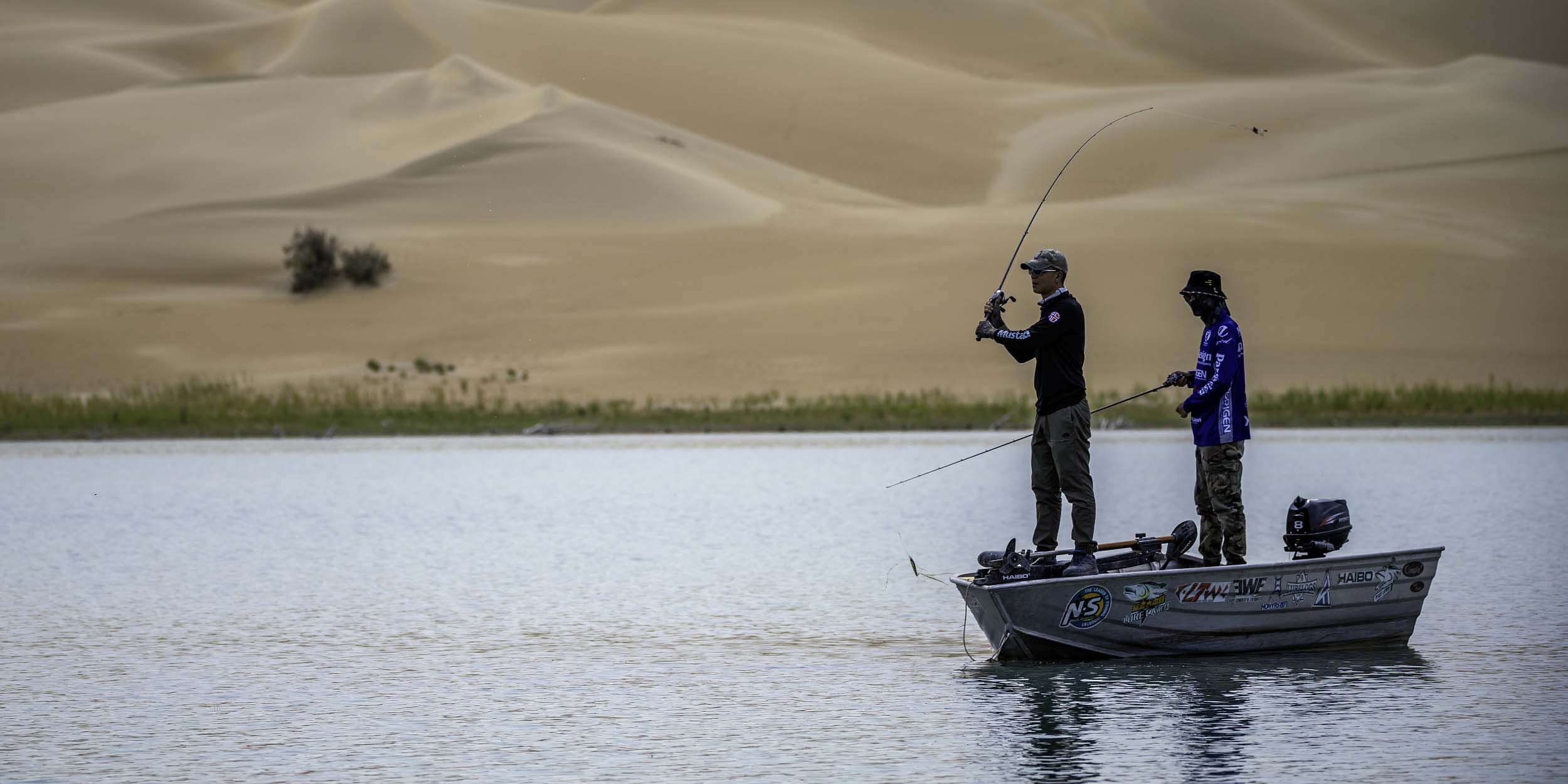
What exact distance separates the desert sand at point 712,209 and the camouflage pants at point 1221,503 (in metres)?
10.4

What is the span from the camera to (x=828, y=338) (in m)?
53.8

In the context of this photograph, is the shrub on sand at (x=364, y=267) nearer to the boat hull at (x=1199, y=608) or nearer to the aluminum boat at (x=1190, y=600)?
the aluminum boat at (x=1190, y=600)

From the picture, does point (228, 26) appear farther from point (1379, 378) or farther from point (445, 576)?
point (445, 576)

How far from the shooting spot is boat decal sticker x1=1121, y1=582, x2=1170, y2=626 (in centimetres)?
1170

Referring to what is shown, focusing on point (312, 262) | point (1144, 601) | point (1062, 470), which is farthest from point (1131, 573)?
point (312, 262)

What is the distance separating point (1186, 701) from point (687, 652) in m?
3.21

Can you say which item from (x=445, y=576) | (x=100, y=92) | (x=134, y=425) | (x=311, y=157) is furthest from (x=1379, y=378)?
(x=100, y=92)

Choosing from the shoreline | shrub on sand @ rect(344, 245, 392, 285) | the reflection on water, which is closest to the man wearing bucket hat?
the reflection on water

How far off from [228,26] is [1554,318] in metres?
111

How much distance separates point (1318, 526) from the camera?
12180 mm

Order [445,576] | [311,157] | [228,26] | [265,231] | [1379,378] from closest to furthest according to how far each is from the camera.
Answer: [445,576]
[1379,378]
[265,231]
[311,157]
[228,26]

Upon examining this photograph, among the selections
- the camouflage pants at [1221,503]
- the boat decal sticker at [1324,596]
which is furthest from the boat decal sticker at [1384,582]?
the camouflage pants at [1221,503]

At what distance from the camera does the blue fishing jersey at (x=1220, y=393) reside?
12.4 m

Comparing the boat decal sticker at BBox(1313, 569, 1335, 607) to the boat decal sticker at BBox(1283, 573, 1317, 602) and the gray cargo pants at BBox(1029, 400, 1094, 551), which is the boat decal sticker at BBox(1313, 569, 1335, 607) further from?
the gray cargo pants at BBox(1029, 400, 1094, 551)
